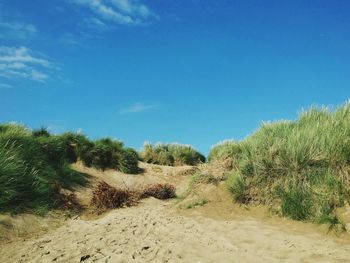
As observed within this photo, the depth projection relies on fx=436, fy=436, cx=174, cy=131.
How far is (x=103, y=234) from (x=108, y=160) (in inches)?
341

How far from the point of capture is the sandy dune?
6.96 m

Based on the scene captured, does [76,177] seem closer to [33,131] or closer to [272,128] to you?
[33,131]

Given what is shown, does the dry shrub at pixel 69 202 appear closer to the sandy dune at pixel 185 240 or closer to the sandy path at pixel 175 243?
the sandy dune at pixel 185 240

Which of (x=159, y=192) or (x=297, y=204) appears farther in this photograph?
(x=159, y=192)

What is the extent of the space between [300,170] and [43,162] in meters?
7.61

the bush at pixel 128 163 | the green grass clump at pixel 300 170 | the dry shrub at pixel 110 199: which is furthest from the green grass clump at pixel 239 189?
the bush at pixel 128 163

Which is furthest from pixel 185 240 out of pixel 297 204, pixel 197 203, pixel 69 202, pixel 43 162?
pixel 43 162

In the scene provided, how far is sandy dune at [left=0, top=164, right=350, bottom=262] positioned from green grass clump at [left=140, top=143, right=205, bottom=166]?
11.7m

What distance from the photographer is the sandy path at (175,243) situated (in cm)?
692

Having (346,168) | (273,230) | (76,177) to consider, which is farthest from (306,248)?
(76,177)

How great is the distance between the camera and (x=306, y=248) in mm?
7312

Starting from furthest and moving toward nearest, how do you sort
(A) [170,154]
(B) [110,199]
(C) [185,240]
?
(A) [170,154], (B) [110,199], (C) [185,240]

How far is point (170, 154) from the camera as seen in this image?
2269 cm

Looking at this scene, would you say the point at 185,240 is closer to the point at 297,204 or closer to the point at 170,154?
the point at 297,204
